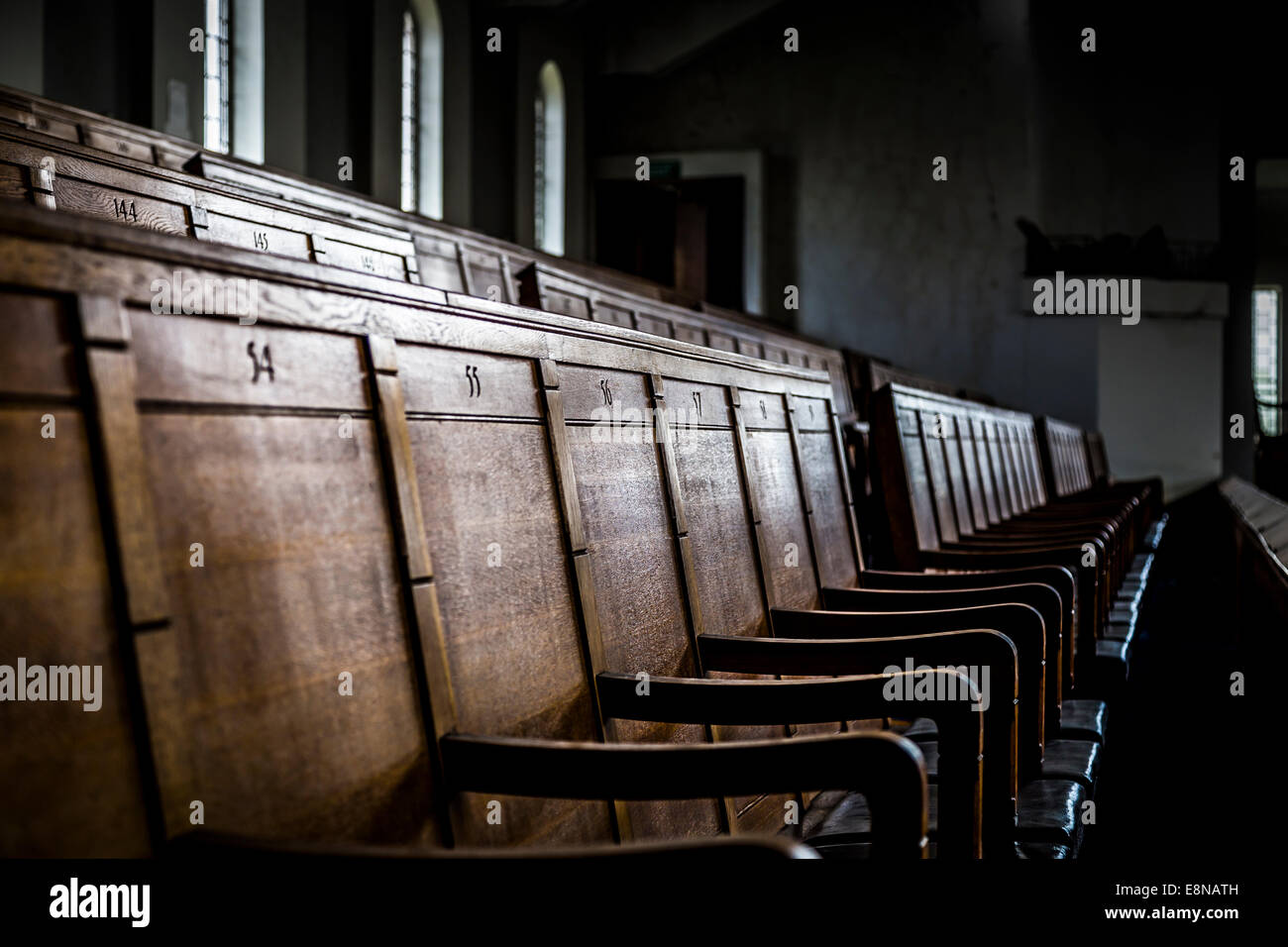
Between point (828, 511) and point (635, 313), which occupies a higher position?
point (635, 313)

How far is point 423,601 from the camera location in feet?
3.27

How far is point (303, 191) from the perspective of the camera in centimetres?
341

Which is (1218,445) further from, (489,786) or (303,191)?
(489,786)

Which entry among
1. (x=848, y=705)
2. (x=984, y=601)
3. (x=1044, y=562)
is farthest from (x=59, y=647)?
(x=1044, y=562)

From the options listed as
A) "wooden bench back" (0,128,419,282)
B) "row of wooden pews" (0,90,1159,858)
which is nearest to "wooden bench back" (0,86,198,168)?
"wooden bench back" (0,128,419,282)

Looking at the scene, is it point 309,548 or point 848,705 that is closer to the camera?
point 309,548

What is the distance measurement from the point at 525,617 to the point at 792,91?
12722 mm

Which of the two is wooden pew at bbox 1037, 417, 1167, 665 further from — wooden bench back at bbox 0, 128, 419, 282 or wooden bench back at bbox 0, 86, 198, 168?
wooden bench back at bbox 0, 86, 198, 168

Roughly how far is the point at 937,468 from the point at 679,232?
10.3 m

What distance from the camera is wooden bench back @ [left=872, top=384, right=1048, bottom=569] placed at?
8.95 feet

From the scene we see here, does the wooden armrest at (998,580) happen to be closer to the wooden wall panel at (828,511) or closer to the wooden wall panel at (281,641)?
the wooden wall panel at (828,511)

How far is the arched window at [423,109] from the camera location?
29.3 ft

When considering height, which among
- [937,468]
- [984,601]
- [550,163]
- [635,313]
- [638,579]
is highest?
[550,163]

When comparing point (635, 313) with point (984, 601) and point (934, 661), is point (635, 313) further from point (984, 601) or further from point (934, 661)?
point (934, 661)
